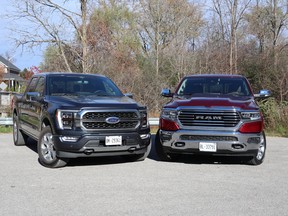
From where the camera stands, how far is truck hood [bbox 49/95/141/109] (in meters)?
7.20

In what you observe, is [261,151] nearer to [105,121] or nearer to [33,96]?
[105,121]

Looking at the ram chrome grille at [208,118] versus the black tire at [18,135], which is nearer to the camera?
the ram chrome grille at [208,118]

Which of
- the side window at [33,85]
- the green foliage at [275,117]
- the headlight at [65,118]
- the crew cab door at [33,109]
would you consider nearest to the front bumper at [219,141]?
the headlight at [65,118]

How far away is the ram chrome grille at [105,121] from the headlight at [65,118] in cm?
20

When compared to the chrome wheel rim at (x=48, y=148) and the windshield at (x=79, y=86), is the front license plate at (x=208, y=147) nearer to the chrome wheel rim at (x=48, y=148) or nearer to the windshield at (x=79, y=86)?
the windshield at (x=79, y=86)

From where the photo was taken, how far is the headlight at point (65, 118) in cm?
708

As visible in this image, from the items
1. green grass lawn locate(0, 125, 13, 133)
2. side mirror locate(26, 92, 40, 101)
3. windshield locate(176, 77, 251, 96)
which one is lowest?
green grass lawn locate(0, 125, 13, 133)

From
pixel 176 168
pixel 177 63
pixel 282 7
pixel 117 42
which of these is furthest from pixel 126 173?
pixel 282 7

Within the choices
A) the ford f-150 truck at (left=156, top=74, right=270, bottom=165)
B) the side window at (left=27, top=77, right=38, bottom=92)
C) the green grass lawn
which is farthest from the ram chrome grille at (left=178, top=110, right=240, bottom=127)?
the green grass lawn

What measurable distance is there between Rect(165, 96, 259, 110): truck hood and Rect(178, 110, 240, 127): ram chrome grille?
0.15 m

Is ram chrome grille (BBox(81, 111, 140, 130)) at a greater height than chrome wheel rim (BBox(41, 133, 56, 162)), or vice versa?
ram chrome grille (BBox(81, 111, 140, 130))

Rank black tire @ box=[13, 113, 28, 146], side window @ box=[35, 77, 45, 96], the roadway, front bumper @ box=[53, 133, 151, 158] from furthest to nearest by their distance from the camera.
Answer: black tire @ box=[13, 113, 28, 146] < side window @ box=[35, 77, 45, 96] < front bumper @ box=[53, 133, 151, 158] < the roadway

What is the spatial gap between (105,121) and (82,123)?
1.41 feet

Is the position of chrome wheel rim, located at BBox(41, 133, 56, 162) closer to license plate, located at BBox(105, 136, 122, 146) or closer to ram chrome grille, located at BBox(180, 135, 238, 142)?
license plate, located at BBox(105, 136, 122, 146)
